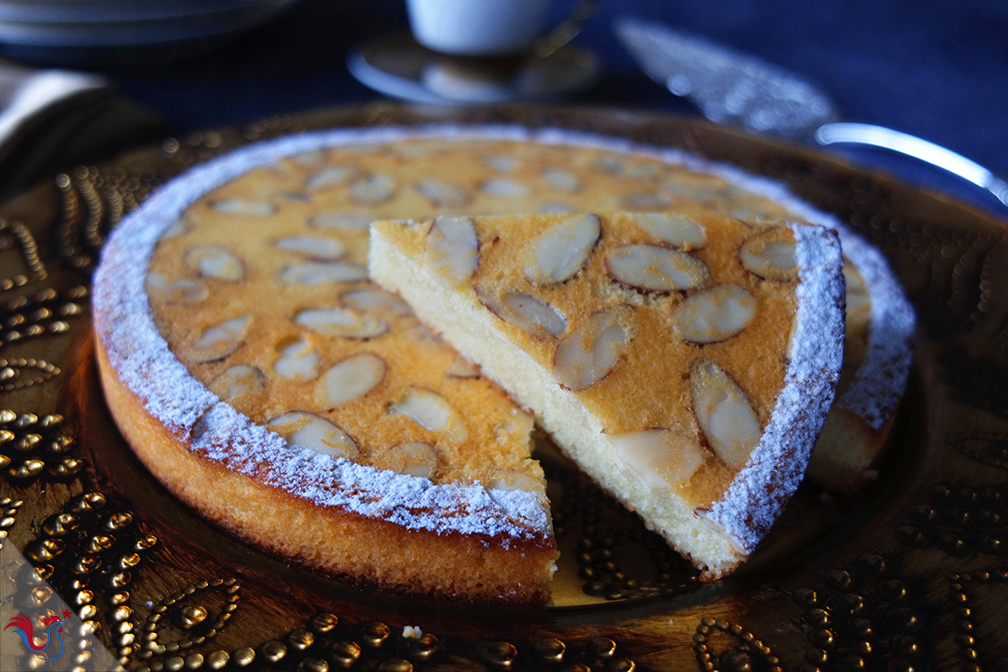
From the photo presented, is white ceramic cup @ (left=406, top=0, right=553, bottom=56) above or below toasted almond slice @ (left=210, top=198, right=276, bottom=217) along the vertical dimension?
above

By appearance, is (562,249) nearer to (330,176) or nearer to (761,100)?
(330,176)

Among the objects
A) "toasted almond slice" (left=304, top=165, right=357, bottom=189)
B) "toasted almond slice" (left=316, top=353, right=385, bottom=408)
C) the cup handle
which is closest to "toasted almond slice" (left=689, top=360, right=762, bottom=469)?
"toasted almond slice" (left=316, top=353, right=385, bottom=408)

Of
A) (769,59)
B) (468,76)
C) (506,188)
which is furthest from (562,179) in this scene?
(769,59)

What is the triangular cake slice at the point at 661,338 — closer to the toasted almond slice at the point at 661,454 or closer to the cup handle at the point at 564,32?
the toasted almond slice at the point at 661,454

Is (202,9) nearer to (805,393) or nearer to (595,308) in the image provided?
(595,308)

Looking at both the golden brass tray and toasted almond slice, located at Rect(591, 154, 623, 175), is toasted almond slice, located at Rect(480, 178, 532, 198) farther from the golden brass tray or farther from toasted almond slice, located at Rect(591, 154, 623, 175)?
the golden brass tray

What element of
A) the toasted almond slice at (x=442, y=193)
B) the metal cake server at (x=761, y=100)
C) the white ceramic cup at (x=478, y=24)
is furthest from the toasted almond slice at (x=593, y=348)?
the white ceramic cup at (x=478, y=24)
